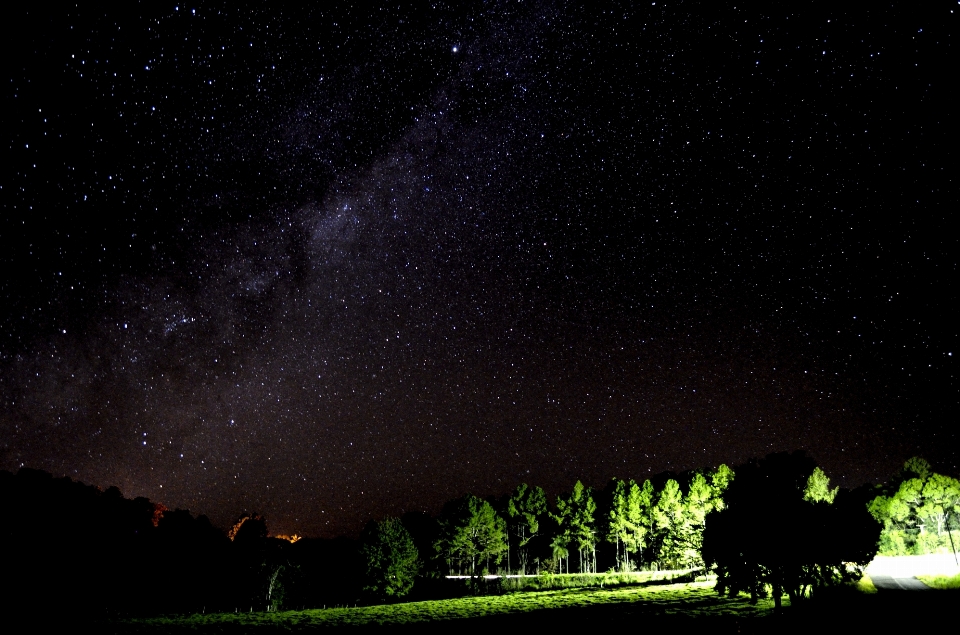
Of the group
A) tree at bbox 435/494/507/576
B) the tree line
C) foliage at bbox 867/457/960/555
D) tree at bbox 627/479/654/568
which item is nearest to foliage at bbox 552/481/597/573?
the tree line

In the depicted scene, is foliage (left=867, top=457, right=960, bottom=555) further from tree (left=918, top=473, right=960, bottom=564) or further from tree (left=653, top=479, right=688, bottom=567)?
tree (left=653, top=479, right=688, bottom=567)

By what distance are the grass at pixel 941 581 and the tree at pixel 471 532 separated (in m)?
39.7

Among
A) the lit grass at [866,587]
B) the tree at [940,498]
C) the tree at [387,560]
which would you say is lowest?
the tree at [387,560]

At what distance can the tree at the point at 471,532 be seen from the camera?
60406 mm

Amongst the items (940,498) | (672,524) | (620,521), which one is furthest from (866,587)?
(620,521)

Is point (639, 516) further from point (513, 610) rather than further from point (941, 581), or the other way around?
point (941, 581)

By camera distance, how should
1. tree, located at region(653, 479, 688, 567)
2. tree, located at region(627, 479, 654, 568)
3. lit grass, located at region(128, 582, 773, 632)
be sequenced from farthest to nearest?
tree, located at region(627, 479, 654, 568) < tree, located at region(653, 479, 688, 567) < lit grass, located at region(128, 582, 773, 632)

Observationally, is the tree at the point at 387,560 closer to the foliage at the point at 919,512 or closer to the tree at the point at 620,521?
the tree at the point at 620,521

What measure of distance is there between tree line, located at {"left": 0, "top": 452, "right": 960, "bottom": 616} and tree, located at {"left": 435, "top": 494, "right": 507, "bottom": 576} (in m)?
0.14

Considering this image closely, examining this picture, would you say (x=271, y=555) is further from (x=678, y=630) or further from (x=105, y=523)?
(x=678, y=630)

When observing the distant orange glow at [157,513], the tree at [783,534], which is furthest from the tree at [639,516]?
the distant orange glow at [157,513]

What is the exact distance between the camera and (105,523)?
5303 centimetres

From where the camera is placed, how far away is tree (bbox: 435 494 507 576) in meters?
60.4

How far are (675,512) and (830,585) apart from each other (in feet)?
107
